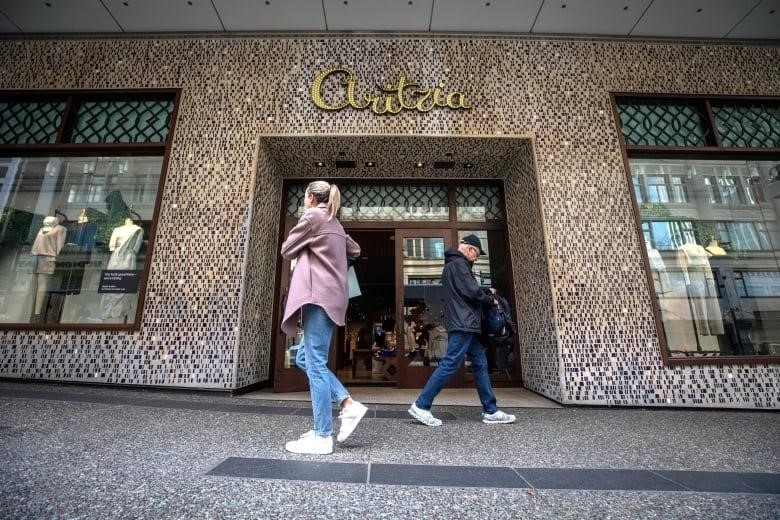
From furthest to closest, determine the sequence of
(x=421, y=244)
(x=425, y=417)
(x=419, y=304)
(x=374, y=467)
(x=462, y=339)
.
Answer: (x=421, y=244) → (x=419, y=304) → (x=462, y=339) → (x=425, y=417) → (x=374, y=467)

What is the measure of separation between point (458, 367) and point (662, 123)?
506 cm

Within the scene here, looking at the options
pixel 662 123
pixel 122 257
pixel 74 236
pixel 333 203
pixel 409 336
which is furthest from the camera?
pixel 409 336

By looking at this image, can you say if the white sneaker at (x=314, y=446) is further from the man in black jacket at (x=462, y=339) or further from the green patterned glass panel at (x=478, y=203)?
the green patterned glass panel at (x=478, y=203)

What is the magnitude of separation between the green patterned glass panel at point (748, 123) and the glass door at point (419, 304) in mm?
4330

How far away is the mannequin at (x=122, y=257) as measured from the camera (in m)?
4.36

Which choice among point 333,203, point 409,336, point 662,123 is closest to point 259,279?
point 409,336

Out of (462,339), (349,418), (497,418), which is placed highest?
(462,339)

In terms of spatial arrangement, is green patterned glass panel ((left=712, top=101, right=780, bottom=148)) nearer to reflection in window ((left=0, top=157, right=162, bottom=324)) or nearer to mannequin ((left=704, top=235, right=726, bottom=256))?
mannequin ((left=704, top=235, right=726, bottom=256))

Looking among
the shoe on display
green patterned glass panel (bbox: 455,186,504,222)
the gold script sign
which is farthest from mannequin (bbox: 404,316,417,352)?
the gold script sign

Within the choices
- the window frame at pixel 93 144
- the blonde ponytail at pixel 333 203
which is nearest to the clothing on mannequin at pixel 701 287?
the blonde ponytail at pixel 333 203

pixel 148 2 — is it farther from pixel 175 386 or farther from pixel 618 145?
pixel 618 145

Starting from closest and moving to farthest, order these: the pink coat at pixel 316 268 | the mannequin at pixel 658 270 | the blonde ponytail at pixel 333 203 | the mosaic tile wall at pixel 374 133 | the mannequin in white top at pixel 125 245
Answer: the pink coat at pixel 316 268, the blonde ponytail at pixel 333 203, the mosaic tile wall at pixel 374 133, the mannequin at pixel 658 270, the mannequin in white top at pixel 125 245

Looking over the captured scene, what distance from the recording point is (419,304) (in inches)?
213

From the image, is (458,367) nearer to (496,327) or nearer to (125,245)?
(496,327)
